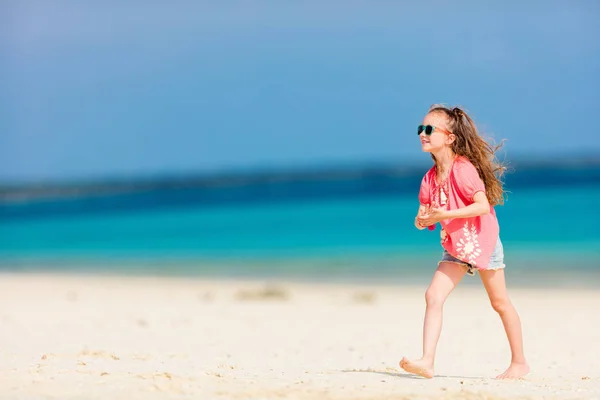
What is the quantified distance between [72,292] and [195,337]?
470 centimetres

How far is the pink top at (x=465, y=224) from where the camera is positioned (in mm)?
4887

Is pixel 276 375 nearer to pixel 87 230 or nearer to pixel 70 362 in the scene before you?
pixel 70 362

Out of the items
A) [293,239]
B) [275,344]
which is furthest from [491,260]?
[293,239]

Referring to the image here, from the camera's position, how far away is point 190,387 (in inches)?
179

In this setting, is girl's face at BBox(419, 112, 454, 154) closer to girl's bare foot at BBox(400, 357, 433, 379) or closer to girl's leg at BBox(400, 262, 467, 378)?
girl's leg at BBox(400, 262, 467, 378)

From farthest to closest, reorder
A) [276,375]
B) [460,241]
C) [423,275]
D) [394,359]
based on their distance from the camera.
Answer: [423,275]
[394,359]
[276,375]
[460,241]

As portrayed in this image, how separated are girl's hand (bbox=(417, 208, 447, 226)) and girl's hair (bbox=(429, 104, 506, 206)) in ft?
1.29

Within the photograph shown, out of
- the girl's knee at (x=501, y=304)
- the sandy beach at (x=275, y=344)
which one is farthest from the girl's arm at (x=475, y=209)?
the sandy beach at (x=275, y=344)

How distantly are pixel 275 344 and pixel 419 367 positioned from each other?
2.61 m

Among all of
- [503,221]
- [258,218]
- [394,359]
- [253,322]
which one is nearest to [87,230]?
[258,218]

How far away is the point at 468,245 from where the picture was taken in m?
4.92

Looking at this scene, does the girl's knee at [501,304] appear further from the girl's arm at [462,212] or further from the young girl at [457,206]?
the girl's arm at [462,212]

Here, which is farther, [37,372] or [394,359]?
[394,359]

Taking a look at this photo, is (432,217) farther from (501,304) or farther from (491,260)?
(501,304)
